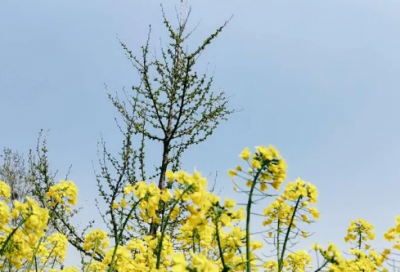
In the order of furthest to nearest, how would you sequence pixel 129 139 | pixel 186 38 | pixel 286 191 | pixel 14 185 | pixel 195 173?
1. pixel 14 185
2. pixel 186 38
3. pixel 129 139
4. pixel 286 191
5. pixel 195 173

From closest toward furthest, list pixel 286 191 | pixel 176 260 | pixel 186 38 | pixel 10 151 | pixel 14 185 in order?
pixel 176 260 → pixel 286 191 → pixel 186 38 → pixel 14 185 → pixel 10 151

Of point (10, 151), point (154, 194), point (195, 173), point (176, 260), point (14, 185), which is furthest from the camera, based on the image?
point (10, 151)

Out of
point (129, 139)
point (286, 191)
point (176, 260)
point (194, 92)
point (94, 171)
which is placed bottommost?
point (176, 260)

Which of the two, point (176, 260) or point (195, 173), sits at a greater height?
point (195, 173)

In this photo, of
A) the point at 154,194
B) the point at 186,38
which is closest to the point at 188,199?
the point at 154,194

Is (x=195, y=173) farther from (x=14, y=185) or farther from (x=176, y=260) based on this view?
(x=14, y=185)

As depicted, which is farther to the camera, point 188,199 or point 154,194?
point 154,194

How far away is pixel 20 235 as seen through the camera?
2.79 metres

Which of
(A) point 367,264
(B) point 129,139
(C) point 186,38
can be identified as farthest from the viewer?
(C) point 186,38

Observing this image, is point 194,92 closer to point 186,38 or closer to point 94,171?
point 186,38

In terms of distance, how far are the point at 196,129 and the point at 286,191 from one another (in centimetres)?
739

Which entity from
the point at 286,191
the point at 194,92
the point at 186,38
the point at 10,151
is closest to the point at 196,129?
A: the point at 194,92

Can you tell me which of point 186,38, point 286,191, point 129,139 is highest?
point 186,38

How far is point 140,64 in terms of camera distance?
10617mm
